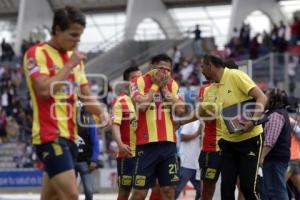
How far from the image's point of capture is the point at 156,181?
11211mm

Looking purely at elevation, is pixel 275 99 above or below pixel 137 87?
below

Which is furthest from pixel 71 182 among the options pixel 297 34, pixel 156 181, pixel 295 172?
pixel 297 34

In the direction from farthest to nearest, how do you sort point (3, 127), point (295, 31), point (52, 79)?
1. point (295, 31)
2. point (3, 127)
3. point (52, 79)

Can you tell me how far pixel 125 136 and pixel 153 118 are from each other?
151cm

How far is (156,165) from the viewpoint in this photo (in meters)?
10.3

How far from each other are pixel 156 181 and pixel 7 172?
14930mm

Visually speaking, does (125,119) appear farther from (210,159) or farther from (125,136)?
(210,159)

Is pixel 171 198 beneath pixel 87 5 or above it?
beneath

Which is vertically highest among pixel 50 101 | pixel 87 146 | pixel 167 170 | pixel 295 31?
pixel 295 31

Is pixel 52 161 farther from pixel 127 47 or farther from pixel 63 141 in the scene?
pixel 127 47

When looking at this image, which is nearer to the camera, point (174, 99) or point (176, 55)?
point (174, 99)

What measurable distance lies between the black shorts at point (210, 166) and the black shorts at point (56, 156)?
395cm

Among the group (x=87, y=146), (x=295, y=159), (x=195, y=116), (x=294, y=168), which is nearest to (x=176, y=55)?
(x=294, y=168)

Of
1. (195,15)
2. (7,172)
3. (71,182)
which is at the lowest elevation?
(7,172)
